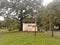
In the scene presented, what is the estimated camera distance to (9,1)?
3769 centimetres

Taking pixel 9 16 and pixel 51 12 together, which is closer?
pixel 51 12

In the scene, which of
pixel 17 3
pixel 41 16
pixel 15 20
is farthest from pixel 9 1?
pixel 41 16

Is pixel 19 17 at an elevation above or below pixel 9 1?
below

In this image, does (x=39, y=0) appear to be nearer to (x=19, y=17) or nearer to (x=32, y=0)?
(x=32, y=0)

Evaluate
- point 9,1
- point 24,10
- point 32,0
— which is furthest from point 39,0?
point 9,1

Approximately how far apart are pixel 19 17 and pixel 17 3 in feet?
12.2

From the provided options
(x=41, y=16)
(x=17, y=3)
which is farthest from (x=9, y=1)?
A: (x=41, y=16)

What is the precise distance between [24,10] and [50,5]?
19.1 feet

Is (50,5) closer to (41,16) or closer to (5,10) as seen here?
(41,16)

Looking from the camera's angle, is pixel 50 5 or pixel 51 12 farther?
pixel 50 5

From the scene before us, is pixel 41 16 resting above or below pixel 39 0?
below

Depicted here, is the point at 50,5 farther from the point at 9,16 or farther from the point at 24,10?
the point at 9,16

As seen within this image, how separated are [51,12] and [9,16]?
362 inches

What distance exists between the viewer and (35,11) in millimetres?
38500
